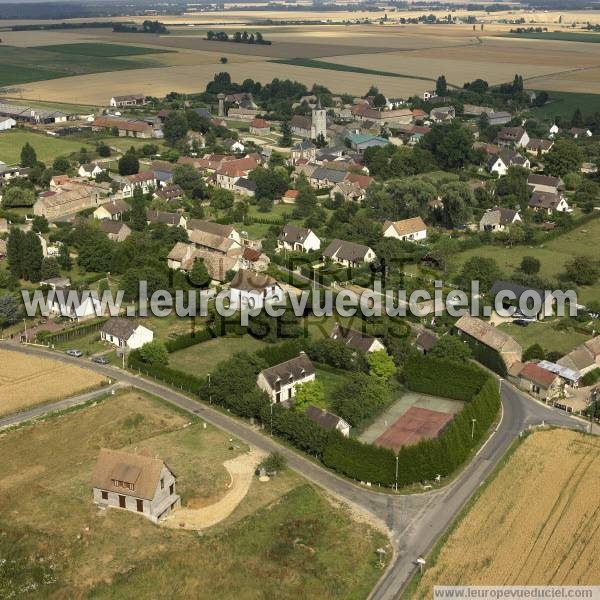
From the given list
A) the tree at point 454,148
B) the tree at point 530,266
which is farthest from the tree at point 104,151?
the tree at point 530,266

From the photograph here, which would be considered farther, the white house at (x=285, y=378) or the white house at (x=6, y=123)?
the white house at (x=6, y=123)

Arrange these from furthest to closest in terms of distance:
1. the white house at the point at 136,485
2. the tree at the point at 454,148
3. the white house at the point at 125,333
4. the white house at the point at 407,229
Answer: the tree at the point at 454,148 < the white house at the point at 407,229 < the white house at the point at 125,333 < the white house at the point at 136,485

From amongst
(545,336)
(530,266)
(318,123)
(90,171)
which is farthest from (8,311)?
(318,123)

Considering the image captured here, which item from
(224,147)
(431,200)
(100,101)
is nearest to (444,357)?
(431,200)

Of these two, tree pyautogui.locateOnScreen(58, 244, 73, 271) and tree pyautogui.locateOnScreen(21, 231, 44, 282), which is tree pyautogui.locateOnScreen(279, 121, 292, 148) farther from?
tree pyautogui.locateOnScreen(21, 231, 44, 282)

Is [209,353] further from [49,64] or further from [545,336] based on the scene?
[49,64]

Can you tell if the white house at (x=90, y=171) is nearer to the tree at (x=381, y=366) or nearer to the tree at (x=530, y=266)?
the tree at (x=530, y=266)
